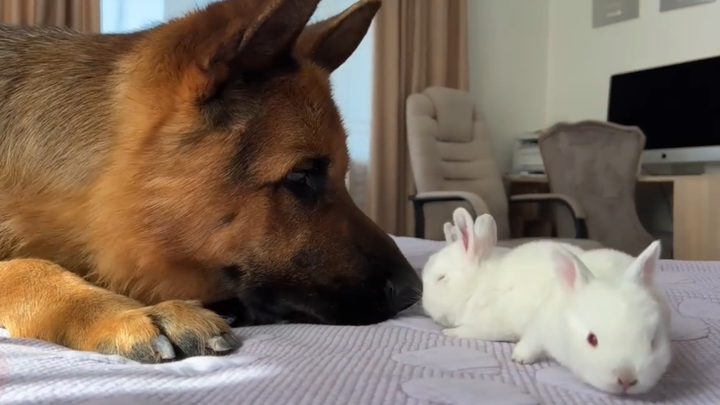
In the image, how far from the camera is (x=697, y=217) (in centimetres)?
332

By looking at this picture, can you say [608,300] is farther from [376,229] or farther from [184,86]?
[184,86]

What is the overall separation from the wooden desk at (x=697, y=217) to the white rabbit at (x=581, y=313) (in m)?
2.78

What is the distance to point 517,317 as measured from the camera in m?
0.84

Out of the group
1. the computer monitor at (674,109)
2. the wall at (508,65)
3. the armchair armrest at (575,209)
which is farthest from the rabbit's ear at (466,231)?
the wall at (508,65)

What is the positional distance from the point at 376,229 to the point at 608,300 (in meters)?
0.57

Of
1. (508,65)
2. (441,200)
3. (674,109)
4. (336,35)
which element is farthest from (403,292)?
(508,65)

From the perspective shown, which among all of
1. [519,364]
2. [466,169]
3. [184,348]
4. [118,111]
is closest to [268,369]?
[184,348]

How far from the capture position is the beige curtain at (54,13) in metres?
2.85

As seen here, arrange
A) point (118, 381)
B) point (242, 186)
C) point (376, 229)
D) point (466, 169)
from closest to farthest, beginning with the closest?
1. point (118, 381)
2. point (242, 186)
3. point (376, 229)
4. point (466, 169)

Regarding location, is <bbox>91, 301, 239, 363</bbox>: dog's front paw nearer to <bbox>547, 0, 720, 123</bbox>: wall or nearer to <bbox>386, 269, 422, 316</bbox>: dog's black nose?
<bbox>386, 269, 422, 316</bbox>: dog's black nose

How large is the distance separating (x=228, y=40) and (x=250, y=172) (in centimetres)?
20

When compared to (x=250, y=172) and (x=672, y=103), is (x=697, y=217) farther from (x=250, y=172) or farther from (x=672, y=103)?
(x=250, y=172)

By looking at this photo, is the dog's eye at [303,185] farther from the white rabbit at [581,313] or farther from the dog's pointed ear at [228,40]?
the white rabbit at [581,313]

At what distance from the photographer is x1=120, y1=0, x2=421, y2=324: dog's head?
99 cm
